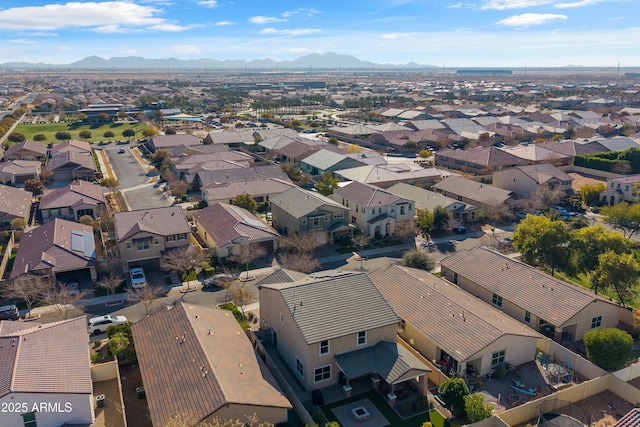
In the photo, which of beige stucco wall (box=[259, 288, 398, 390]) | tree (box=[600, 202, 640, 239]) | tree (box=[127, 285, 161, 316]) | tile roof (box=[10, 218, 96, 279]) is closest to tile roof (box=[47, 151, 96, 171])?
tile roof (box=[10, 218, 96, 279])

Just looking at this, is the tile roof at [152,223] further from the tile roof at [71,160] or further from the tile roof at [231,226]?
the tile roof at [71,160]

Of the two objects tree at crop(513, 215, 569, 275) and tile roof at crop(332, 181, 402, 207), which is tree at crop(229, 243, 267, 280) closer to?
tile roof at crop(332, 181, 402, 207)

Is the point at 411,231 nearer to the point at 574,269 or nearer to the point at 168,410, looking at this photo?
the point at 574,269

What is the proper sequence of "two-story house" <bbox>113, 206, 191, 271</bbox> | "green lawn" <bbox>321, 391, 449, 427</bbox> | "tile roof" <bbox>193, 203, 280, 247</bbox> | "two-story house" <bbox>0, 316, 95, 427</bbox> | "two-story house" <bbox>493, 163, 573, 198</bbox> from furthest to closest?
"two-story house" <bbox>493, 163, 573, 198</bbox> < "tile roof" <bbox>193, 203, 280, 247</bbox> < "two-story house" <bbox>113, 206, 191, 271</bbox> < "green lawn" <bbox>321, 391, 449, 427</bbox> < "two-story house" <bbox>0, 316, 95, 427</bbox>

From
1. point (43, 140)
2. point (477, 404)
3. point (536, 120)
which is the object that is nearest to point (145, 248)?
point (477, 404)

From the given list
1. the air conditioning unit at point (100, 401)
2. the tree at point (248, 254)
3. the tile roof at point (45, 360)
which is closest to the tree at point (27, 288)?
the tile roof at point (45, 360)

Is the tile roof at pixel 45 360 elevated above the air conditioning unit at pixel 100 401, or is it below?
above

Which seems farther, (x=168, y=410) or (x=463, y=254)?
(x=463, y=254)
